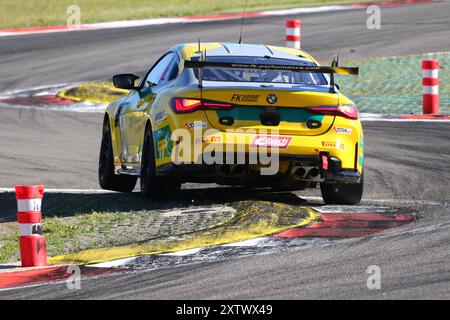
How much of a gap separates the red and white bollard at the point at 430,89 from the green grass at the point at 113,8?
14427 mm

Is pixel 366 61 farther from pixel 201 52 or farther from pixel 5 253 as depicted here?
pixel 5 253

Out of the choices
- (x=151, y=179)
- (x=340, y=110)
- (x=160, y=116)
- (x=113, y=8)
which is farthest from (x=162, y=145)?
(x=113, y=8)

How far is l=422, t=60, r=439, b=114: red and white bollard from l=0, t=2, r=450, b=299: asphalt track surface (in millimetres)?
1337

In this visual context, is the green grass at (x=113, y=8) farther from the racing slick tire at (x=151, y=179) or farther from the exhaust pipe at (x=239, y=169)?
the exhaust pipe at (x=239, y=169)

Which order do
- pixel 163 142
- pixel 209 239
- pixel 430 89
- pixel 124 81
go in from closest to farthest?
pixel 209 239
pixel 163 142
pixel 124 81
pixel 430 89

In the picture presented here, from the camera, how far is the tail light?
1136cm

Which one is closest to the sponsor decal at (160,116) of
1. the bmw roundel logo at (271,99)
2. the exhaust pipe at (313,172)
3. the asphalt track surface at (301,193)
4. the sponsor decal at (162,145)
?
the sponsor decal at (162,145)

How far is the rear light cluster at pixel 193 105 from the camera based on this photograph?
11211 millimetres

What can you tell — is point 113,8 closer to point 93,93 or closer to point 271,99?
point 93,93

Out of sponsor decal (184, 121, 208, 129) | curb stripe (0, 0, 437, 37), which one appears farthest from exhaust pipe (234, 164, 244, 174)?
curb stripe (0, 0, 437, 37)

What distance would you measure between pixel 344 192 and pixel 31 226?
11.4ft

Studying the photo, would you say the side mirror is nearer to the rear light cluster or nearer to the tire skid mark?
the rear light cluster

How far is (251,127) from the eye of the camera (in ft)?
36.8
